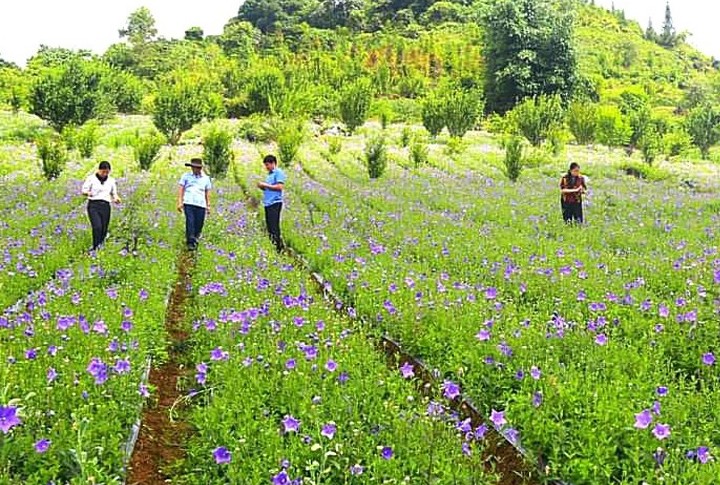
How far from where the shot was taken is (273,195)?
1056 centimetres

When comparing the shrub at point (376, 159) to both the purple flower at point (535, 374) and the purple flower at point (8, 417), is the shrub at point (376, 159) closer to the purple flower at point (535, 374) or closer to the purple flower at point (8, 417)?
the purple flower at point (535, 374)

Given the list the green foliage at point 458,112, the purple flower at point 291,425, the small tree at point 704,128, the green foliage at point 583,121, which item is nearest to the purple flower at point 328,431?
the purple flower at point 291,425

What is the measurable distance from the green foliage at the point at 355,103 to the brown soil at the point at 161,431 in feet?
102

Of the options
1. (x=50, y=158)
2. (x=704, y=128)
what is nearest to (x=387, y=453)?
(x=50, y=158)

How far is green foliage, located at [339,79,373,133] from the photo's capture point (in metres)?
36.4

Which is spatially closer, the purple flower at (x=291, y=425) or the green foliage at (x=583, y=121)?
the purple flower at (x=291, y=425)

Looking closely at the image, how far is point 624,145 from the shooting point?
41781 millimetres

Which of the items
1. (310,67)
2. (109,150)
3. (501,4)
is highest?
(501,4)

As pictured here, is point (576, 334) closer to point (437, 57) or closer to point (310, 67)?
point (310, 67)

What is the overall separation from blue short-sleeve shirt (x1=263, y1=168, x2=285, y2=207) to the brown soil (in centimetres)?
427

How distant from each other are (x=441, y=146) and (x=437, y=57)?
119 ft

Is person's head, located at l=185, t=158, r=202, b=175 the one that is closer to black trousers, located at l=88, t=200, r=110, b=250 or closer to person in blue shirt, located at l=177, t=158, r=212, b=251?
person in blue shirt, located at l=177, t=158, r=212, b=251

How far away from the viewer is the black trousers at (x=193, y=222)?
1030 centimetres

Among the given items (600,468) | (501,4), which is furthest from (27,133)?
(600,468)
